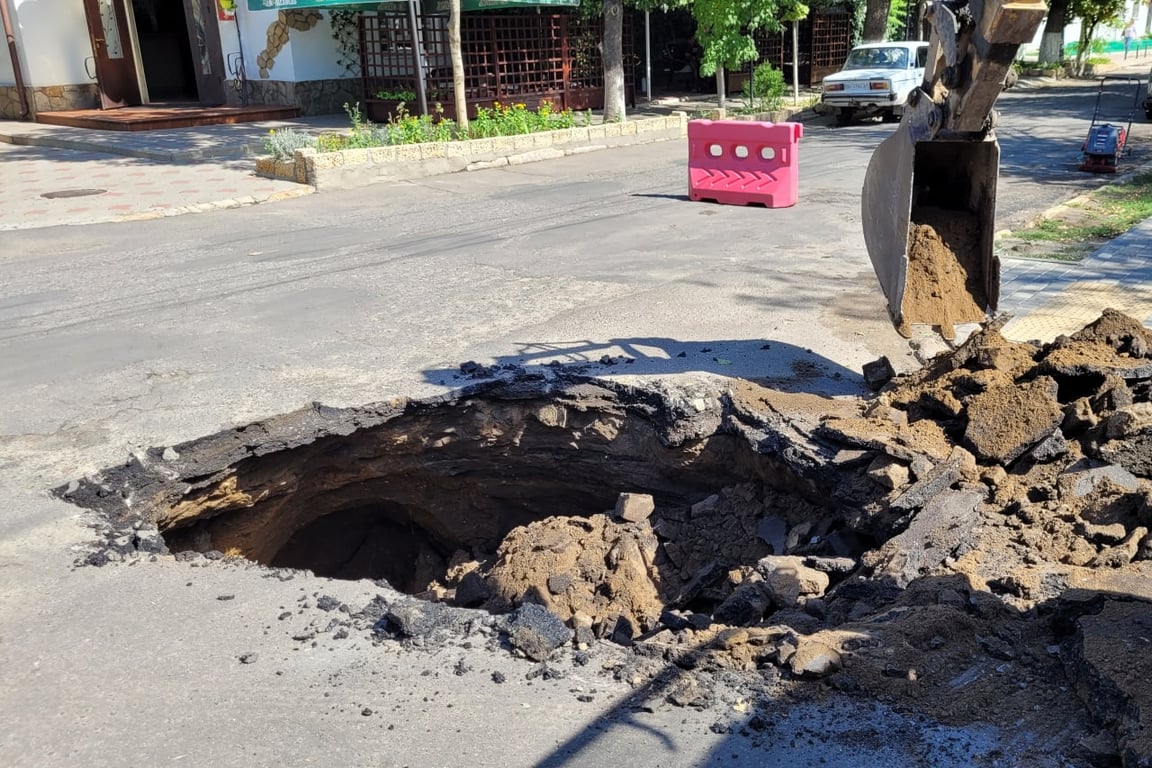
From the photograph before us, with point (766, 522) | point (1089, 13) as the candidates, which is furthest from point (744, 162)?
point (1089, 13)

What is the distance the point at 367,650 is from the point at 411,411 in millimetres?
2955

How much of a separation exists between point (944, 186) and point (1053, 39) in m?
36.7

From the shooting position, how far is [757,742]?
3.57 metres

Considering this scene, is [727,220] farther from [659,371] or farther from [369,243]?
[659,371]

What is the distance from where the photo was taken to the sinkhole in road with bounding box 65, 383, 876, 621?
609 centimetres

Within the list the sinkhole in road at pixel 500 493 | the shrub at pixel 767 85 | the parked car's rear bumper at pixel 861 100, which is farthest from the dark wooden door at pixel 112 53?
the sinkhole in road at pixel 500 493

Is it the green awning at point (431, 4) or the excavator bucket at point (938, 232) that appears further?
the green awning at point (431, 4)

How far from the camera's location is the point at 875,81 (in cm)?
2362

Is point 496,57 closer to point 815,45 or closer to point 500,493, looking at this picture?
point 815,45

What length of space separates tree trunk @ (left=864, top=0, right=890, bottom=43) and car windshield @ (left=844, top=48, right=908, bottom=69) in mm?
2156

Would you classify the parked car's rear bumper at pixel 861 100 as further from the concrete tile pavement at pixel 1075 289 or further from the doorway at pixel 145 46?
the doorway at pixel 145 46

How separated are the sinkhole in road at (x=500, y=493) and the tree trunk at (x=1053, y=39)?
3720 cm

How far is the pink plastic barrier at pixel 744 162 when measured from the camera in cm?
1398

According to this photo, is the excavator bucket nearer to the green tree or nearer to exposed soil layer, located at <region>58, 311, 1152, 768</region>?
exposed soil layer, located at <region>58, 311, 1152, 768</region>
